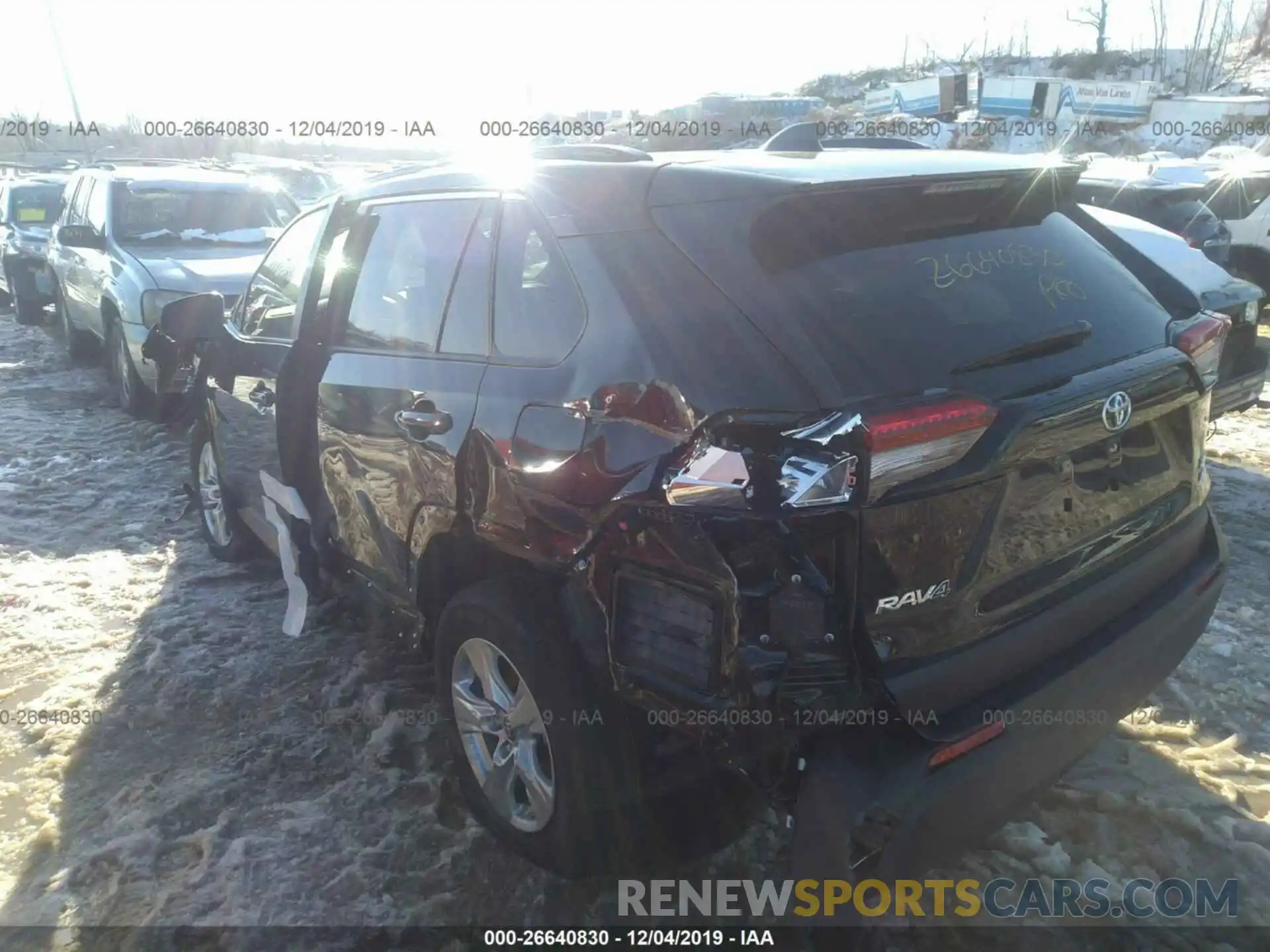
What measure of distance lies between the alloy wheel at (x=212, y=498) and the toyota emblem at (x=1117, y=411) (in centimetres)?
415

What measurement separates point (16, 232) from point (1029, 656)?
14393 millimetres

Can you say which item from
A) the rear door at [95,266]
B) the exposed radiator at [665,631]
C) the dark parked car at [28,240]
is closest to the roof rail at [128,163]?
the rear door at [95,266]

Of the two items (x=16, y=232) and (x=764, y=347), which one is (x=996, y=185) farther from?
(x=16, y=232)

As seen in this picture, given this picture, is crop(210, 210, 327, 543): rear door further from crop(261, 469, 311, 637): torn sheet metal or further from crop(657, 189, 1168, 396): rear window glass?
crop(657, 189, 1168, 396): rear window glass

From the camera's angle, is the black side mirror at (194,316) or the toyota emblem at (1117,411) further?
the black side mirror at (194,316)

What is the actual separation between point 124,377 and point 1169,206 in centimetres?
982

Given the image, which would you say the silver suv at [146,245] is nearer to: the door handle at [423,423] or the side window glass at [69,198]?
the side window glass at [69,198]

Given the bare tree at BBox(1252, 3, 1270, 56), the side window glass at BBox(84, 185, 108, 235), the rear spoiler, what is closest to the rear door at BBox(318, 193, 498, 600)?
the rear spoiler

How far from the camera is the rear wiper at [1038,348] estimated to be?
2146 mm

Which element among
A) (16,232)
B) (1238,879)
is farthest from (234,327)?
(16,232)

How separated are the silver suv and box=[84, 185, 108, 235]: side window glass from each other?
0.05 feet

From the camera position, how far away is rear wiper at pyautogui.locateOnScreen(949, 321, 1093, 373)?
2.15 m

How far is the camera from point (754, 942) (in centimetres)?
259

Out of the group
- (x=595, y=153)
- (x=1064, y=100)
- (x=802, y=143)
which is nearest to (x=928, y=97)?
(x=1064, y=100)
